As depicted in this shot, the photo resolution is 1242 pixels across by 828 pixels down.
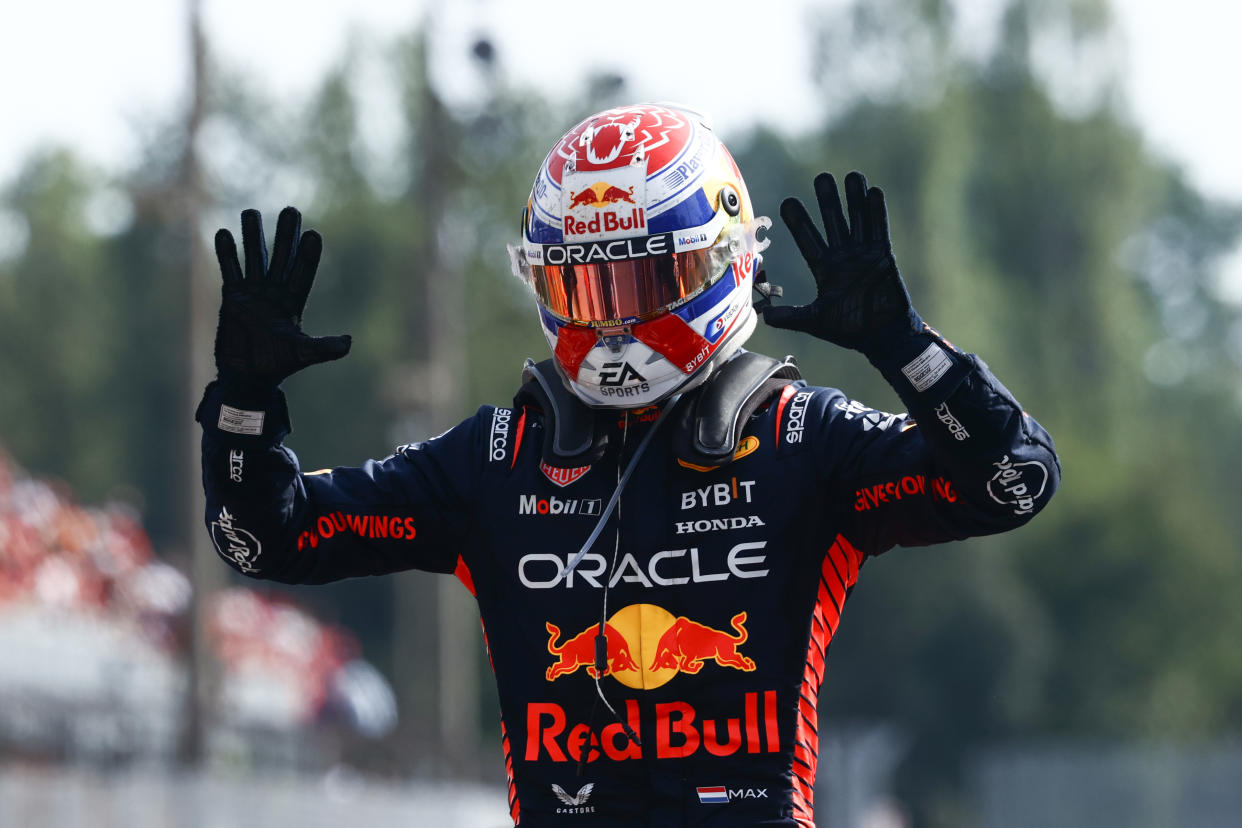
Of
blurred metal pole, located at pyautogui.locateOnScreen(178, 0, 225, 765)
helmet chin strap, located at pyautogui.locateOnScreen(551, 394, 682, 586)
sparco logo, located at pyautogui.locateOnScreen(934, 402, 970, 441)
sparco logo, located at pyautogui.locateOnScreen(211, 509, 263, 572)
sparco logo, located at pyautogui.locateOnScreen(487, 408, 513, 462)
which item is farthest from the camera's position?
blurred metal pole, located at pyautogui.locateOnScreen(178, 0, 225, 765)

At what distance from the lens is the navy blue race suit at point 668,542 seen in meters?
3.93

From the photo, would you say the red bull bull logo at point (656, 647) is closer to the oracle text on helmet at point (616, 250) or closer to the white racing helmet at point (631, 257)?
the white racing helmet at point (631, 257)

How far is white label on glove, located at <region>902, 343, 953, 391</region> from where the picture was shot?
3830 mm

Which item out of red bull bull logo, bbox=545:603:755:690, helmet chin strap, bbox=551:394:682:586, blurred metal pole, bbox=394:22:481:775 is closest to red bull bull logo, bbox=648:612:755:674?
red bull bull logo, bbox=545:603:755:690

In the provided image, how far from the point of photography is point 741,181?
4.56 meters

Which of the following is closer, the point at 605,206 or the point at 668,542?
the point at 668,542

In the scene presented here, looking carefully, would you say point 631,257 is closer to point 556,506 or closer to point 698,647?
point 556,506

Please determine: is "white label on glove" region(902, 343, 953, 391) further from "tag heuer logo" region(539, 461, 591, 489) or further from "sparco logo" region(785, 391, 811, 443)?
"tag heuer logo" region(539, 461, 591, 489)

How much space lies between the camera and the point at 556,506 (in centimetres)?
419

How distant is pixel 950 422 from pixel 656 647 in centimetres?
76

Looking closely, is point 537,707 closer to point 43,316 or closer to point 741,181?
point 741,181

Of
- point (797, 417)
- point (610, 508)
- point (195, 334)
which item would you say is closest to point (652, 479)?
point (610, 508)

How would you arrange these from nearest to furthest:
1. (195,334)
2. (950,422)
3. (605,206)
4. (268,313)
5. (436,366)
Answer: (950,422) < (268,313) < (605,206) < (195,334) < (436,366)

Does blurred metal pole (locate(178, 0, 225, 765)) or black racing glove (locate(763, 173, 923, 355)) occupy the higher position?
blurred metal pole (locate(178, 0, 225, 765))
